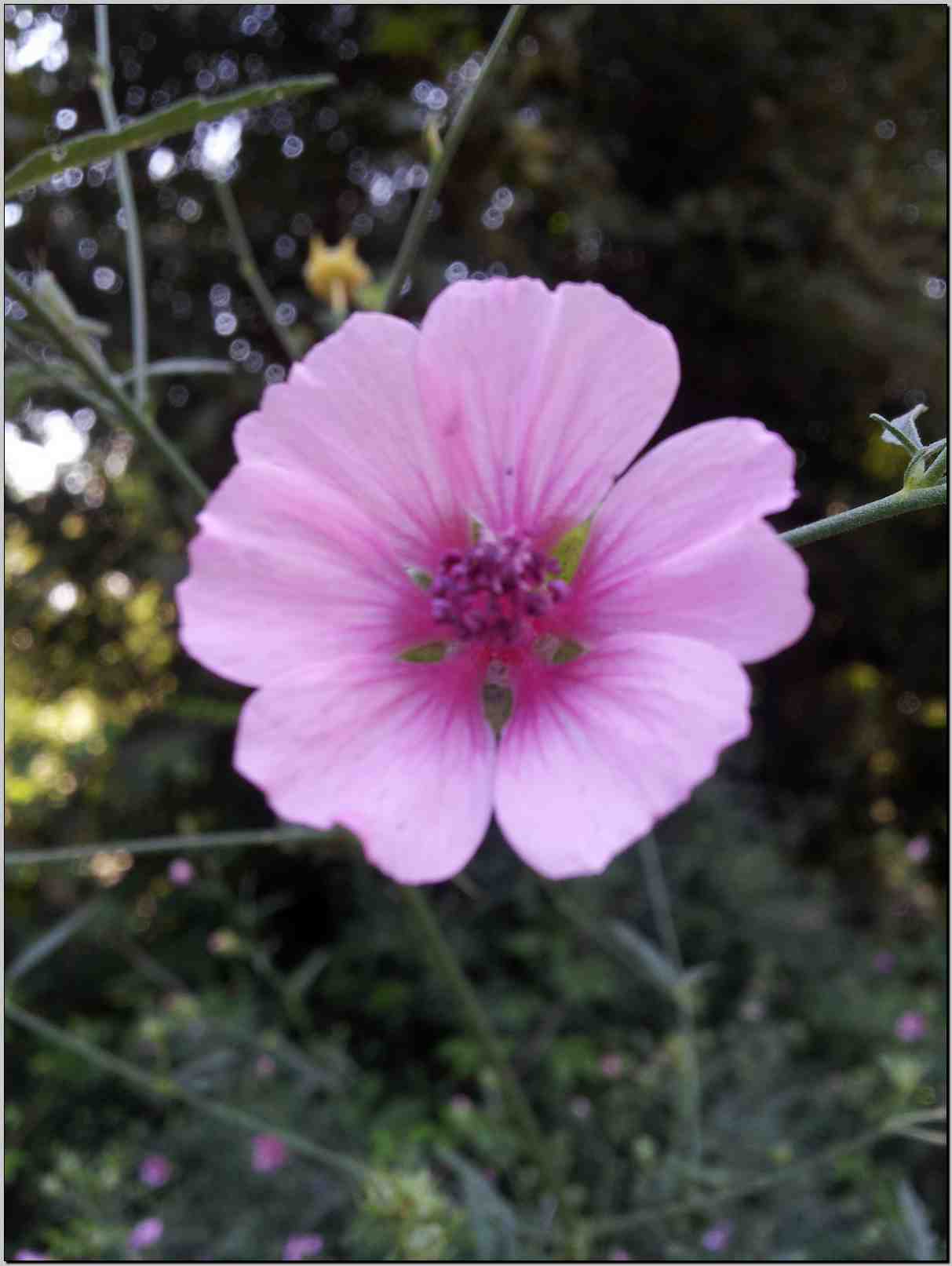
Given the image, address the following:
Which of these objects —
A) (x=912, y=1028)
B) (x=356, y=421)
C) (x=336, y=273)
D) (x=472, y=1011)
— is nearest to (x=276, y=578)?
(x=356, y=421)

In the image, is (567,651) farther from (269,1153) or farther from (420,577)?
(269,1153)

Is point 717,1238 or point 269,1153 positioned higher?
point 717,1238

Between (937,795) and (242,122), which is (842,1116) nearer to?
(937,795)

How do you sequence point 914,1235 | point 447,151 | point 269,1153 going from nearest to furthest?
point 447,151
point 914,1235
point 269,1153

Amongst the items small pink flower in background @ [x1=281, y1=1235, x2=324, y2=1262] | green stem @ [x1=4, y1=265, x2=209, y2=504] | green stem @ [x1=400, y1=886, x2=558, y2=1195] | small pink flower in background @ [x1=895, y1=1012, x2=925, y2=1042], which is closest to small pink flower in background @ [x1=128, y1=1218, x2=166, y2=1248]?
small pink flower in background @ [x1=281, y1=1235, x2=324, y2=1262]

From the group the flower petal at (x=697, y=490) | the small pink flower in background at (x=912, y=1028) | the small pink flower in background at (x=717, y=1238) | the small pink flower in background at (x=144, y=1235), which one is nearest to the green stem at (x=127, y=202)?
the flower petal at (x=697, y=490)

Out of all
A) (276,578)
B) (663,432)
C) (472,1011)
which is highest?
(276,578)

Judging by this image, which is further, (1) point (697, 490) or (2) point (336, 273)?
(2) point (336, 273)

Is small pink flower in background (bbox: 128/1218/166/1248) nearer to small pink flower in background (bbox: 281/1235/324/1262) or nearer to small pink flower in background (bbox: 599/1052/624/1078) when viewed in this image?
small pink flower in background (bbox: 281/1235/324/1262)
